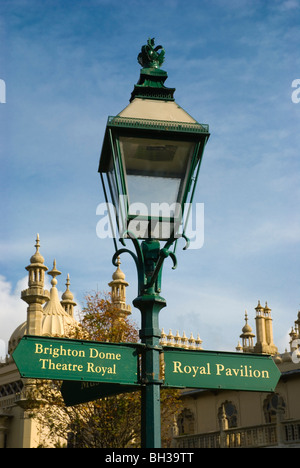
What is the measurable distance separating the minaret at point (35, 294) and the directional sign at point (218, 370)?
1255 inches

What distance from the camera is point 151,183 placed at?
5.57m

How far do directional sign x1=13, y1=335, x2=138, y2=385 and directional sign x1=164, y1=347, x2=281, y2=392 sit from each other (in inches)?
13.9

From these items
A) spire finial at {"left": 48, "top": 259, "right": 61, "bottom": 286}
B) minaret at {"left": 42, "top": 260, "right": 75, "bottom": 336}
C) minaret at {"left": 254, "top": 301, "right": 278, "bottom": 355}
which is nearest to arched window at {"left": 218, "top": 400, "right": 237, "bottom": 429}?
minaret at {"left": 254, "top": 301, "right": 278, "bottom": 355}

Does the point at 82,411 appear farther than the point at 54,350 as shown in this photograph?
Yes

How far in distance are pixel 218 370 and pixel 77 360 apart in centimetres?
121

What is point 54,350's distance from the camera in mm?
5242

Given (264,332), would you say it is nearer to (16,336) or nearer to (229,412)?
(229,412)

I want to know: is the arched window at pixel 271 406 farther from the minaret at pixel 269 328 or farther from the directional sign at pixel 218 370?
the directional sign at pixel 218 370

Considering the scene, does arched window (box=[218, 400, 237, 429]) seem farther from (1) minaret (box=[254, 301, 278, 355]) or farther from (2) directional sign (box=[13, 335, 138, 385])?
(2) directional sign (box=[13, 335, 138, 385])

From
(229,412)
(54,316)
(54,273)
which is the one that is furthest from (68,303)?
(229,412)
